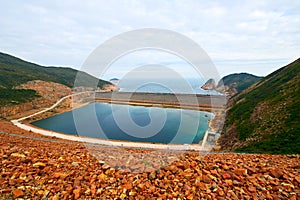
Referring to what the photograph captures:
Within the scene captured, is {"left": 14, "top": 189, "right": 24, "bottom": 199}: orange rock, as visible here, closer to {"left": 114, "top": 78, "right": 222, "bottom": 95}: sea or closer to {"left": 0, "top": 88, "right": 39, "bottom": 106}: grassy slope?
{"left": 114, "top": 78, "right": 222, "bottom": 95}: sea

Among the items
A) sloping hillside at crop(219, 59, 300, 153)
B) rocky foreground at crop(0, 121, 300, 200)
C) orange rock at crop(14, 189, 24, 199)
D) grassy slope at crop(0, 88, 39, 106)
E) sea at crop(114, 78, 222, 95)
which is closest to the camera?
orange rock at crop(14, 189, 24, 199)

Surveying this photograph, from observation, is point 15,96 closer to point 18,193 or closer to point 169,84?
point 169,84

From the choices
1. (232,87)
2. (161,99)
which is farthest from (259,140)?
(232,87)

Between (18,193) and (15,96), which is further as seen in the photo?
(15,96)

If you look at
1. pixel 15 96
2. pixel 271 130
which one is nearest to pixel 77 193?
pixel 271 130

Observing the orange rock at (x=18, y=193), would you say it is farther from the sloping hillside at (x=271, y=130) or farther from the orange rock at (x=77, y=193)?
the sloping hillside at (x=271, y=130)

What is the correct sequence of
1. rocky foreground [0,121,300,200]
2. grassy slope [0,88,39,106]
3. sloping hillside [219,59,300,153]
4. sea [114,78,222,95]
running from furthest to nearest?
grassy slope [0,88,39,106] < sloping hillside [219,59,300,153] < sea [114,78,222,95] < rocky foreground [0,121,300,200]

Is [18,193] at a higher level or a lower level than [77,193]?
lower

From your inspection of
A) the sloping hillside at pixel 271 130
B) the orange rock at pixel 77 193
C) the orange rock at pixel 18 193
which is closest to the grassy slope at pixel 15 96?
the orange rock at pixel 18 193

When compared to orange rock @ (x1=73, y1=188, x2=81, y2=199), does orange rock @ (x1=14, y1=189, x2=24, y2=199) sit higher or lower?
lower

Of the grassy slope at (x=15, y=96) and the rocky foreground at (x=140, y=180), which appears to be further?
the grassy slope at (x=15, y=96)

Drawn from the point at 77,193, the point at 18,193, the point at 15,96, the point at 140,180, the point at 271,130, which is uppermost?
the point at 271,130

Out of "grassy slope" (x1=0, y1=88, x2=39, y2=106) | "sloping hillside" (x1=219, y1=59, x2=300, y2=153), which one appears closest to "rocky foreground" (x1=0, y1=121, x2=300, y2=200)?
"sloping hillside" (x1=219, y1=59, x2=300, y2=153)
